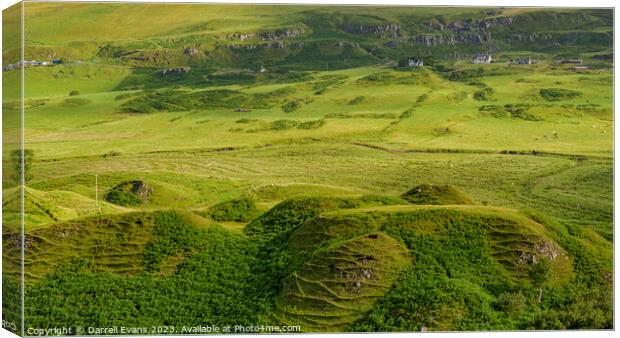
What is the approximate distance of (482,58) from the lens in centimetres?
4088

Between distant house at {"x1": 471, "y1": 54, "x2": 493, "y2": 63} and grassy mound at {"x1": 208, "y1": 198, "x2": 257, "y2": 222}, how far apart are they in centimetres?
1099

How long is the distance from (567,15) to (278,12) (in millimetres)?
10467

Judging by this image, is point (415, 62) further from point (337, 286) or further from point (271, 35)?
point (337, 286)

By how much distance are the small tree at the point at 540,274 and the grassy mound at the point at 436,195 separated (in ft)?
17.1

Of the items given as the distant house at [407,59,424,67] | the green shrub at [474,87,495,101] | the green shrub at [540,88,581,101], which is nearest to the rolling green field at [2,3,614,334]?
the green shrub at [540,88,581,101]

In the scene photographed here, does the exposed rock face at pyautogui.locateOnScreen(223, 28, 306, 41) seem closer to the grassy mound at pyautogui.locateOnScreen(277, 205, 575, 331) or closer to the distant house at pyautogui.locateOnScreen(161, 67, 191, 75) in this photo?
the distant house at pyautogui.locateOnScreen(161, 67, 191, 75)

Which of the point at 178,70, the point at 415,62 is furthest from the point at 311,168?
the point at 415,62

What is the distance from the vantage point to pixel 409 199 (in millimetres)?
35906

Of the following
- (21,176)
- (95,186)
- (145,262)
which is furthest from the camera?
(95,186)

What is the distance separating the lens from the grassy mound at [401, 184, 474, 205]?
117ft

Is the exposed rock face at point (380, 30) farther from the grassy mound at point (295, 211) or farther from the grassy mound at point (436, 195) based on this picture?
the grassy mound at point (295, 211)

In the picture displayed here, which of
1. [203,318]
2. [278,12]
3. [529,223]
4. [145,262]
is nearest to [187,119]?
[278,12]

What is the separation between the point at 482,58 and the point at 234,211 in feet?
39.4

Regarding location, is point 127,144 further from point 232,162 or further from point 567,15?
point 567,15
